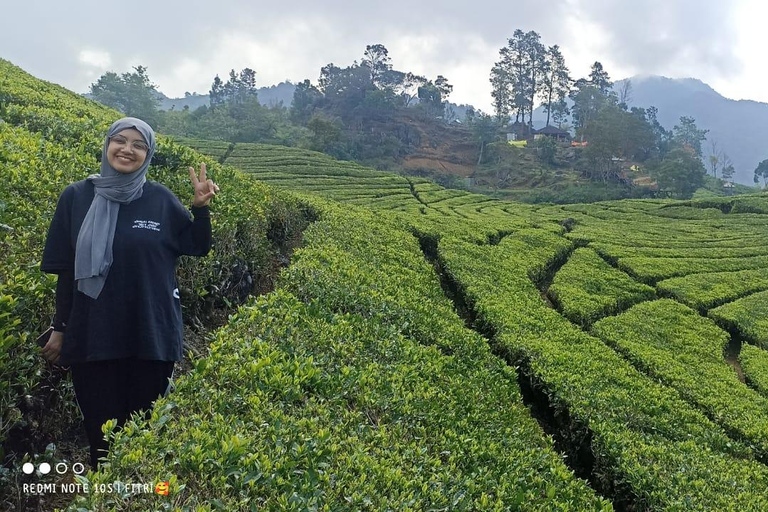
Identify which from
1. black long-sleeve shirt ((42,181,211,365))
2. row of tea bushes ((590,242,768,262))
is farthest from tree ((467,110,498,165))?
black long-sleeve shirt ((42,181,211,365))

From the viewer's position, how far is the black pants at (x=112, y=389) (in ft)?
10.0

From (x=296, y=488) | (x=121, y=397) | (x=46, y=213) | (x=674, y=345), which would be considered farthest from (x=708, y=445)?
(x=46, y=213)

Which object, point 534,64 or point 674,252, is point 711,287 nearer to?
point 674,252

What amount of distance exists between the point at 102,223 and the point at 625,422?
6518 mm

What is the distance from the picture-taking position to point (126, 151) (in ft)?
10.3

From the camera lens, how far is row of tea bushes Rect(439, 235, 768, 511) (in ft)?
17.2

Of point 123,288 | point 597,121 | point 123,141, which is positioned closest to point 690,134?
point 597,121

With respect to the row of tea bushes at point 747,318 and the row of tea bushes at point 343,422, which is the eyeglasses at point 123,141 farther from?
the row of tea bushes at point 747,318

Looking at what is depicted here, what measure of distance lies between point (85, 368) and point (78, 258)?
72 centimetres

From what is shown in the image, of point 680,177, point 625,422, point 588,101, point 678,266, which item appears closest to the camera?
point 625,422

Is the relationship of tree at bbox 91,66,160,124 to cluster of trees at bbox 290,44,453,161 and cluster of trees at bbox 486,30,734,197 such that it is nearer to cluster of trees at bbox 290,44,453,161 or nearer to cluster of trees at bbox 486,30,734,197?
cluster of trees at bbox 290,44,453,161

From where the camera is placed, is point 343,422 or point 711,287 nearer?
point 343,422

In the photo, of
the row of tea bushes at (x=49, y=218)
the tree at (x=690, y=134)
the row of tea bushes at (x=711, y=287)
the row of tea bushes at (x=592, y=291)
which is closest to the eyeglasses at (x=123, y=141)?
the row of tea bushes at (x=49, y=218)

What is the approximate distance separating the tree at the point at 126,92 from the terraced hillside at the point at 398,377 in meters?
63.1
